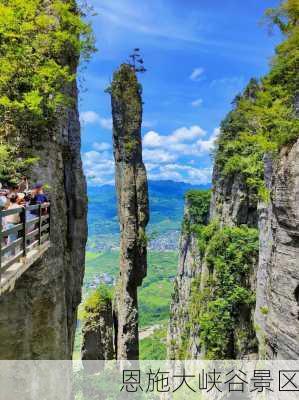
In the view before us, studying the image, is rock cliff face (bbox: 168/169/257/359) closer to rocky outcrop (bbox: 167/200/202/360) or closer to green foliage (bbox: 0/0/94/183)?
rocky outcrop (bbox: 167/200/202/360)

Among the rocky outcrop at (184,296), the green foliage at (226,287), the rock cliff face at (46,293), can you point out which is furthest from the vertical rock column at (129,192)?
the rock cliff face at (46,293)

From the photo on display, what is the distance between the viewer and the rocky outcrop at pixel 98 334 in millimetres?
30078

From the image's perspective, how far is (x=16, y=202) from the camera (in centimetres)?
955

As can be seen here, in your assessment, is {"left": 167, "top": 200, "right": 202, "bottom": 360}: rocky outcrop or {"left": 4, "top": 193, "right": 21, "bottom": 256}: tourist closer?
{"left": 4, "top": 193, "right": 21, "bottom": 256}: tourist

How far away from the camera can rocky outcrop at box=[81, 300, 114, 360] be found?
30.1 metres

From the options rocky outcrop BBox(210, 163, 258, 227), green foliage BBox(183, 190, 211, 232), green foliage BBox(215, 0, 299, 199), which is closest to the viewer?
green foliage BBox(215, 0, 299, 199)

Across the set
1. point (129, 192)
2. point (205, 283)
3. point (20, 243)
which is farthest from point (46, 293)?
point (205, 283)

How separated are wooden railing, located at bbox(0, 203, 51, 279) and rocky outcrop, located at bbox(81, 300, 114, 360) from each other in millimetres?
20702

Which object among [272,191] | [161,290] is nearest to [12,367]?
[272,191]

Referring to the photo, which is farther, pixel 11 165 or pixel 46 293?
pixel 46 293

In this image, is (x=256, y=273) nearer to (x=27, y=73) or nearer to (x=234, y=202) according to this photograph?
(x=234, y=202)

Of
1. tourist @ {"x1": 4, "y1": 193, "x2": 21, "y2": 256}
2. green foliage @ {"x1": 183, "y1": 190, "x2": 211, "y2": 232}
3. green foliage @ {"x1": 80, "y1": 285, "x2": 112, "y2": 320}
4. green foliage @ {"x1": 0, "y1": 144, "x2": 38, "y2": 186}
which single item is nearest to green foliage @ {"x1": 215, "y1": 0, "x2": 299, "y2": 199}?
green foliage @ {"x1": 0, "y1": 144, "x2": 38, "y2": 186}

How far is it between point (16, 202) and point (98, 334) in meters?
23.3

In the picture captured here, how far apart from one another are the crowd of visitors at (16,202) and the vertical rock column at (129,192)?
59.7 feet
